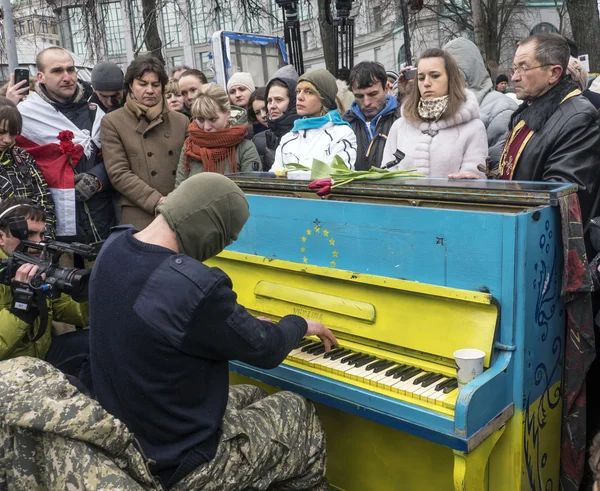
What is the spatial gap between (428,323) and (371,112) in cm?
225

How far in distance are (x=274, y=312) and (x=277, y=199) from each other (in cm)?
56

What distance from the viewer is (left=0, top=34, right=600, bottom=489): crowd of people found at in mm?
2043

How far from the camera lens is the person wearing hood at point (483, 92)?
15.0ft

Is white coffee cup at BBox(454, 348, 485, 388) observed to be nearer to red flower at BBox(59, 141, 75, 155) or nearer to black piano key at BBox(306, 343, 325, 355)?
Answer: black piano key at BBox(306, 343, 325, 355)

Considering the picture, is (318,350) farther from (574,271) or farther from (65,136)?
(65,136)

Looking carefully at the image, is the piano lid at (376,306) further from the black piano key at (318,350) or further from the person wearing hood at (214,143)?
the person wearing hood at (214,143)

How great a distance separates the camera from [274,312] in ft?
9.82

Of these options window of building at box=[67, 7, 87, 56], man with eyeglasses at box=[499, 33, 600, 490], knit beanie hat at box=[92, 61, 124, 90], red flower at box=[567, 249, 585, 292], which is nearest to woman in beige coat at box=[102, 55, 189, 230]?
knit beanie hat at box=[92, 61, 124, 90]

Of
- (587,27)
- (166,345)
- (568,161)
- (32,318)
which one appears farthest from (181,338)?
(587,27)

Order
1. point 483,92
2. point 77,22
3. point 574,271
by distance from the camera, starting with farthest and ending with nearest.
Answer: point 77,22 < point 483,92 < point 574,271

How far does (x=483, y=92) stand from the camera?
16.4ft

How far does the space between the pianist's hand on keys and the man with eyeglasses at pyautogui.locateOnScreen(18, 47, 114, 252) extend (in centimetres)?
240

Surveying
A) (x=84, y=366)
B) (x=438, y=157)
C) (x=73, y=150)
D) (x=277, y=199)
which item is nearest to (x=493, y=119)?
(x=438, y=157)

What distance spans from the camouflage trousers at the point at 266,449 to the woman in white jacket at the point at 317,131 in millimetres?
1607
